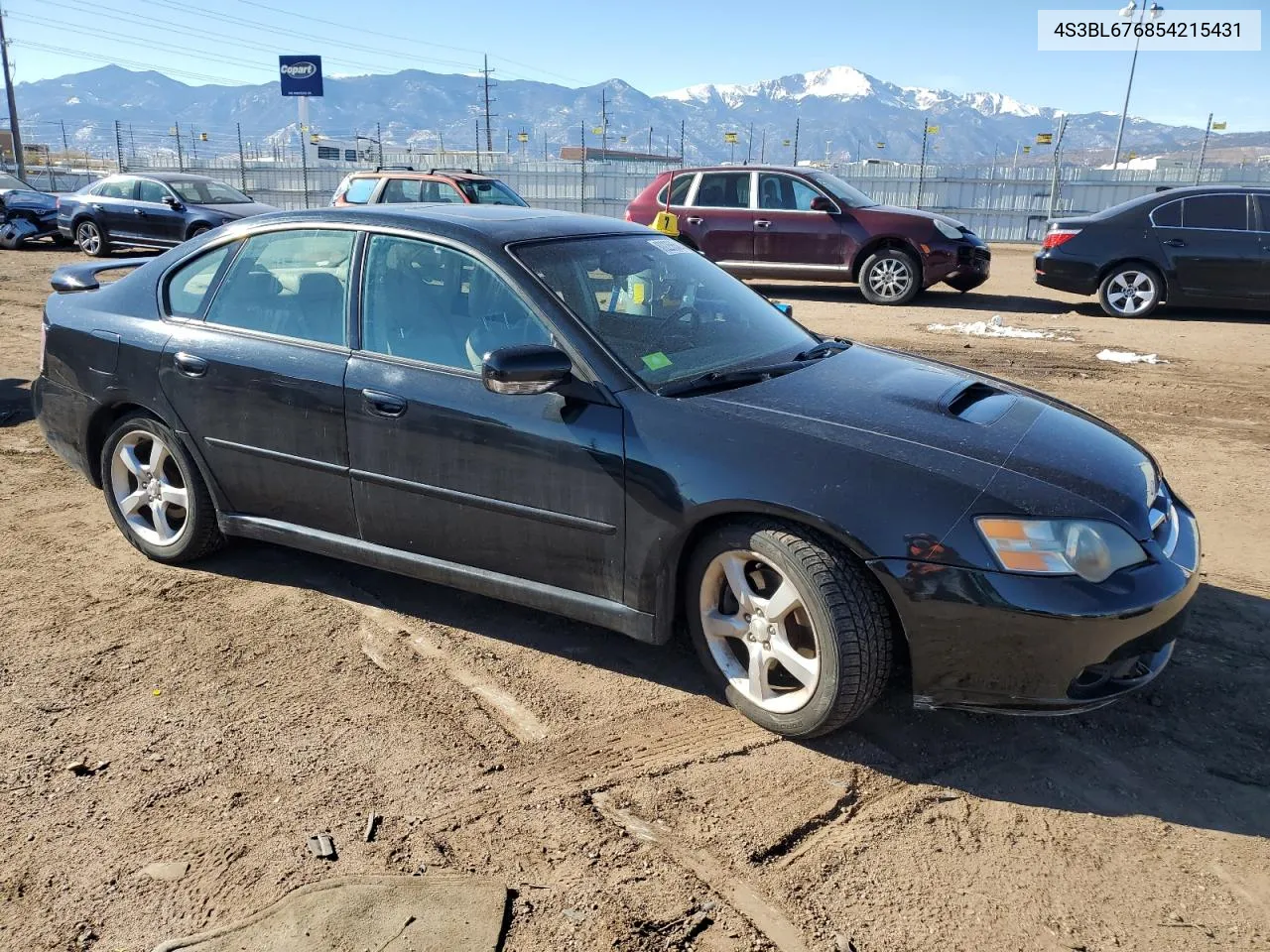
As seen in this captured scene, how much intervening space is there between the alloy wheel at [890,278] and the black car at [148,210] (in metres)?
10.5

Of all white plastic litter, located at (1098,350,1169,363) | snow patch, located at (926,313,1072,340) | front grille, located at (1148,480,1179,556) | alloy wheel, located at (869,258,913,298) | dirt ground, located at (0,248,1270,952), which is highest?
alloy wheel, located at (869,258,913,298)

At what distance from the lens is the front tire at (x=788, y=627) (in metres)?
2.85

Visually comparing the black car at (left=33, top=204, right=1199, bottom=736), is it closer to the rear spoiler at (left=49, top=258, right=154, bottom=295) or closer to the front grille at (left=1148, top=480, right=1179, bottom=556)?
the front grille at (left=1148, top=480, right=1179, bottom=556)

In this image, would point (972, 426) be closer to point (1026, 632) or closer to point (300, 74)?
point (1026, 632)

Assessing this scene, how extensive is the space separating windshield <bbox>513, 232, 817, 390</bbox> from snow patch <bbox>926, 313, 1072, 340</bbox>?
716cm

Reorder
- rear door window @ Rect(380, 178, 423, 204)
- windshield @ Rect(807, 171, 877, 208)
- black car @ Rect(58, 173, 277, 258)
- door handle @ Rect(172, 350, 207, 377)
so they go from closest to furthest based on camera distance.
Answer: door handle @ Rect(172, 350, 207, 377), windshield @ Rect(807, 171, 877, 208), rear door window @ Rect(380, 178, 423, 204), black car @ Rect(58, 173, 277, 258)

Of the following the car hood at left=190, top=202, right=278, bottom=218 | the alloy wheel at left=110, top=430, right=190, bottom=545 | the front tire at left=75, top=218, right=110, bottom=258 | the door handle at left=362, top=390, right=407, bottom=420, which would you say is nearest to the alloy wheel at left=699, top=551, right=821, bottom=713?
the door handle at left=362, top=390, right=407, bottom=420

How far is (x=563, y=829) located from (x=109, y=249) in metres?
18.7

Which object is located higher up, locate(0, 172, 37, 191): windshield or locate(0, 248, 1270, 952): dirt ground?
Answer: locate(0, 172, 37, 191): windshield

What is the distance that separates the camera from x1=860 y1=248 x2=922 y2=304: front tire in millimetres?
12891

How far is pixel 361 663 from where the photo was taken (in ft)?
11.7

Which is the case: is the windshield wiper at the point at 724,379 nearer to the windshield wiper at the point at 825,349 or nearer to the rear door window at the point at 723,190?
the windshield wiper at the point at 825,349

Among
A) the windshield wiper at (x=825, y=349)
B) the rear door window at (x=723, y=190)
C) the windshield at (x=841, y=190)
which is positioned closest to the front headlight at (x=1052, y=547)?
the windshield wiper at (x=825, y=349)

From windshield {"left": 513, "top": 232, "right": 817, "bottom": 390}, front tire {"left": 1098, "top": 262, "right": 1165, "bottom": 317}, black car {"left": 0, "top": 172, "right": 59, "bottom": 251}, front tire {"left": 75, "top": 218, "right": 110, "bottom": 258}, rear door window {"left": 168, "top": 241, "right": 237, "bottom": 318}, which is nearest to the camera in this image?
windshield {"left": 513, "top": 232, "right": 817, "bottom": 390}
